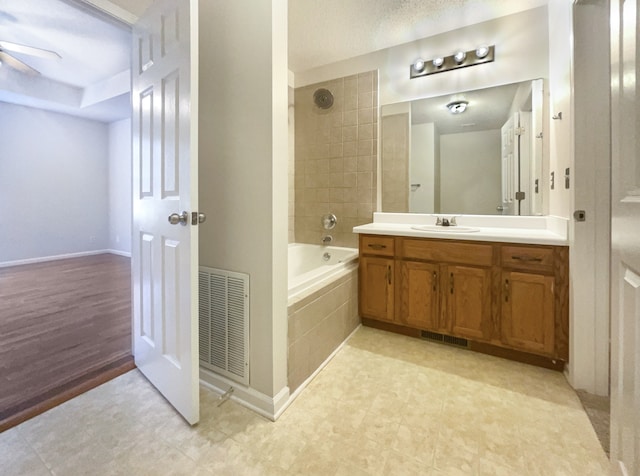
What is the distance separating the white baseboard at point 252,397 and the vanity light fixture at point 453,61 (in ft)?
8.88

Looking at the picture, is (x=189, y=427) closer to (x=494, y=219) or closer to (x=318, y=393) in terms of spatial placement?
(x=318, y=393)

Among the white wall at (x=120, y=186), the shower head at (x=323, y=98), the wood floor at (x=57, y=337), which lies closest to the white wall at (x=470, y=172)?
the shower head at (x=323, y=98)

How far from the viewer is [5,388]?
1.56m

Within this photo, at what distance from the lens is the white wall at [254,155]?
138cm

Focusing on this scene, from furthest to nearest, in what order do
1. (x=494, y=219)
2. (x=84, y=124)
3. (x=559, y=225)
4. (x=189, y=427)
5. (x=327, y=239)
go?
(x=84, y=124) < (x=327, y=239) < (x=494, y=219) < (x=559, y=225) < (x=189, y=427)

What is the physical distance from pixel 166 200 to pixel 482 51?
2586 millimetres

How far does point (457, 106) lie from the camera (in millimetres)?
2463

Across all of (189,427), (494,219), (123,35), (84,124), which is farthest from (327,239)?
(84,124)

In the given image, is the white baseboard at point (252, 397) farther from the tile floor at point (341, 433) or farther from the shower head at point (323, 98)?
the shower head at point (323, 98)

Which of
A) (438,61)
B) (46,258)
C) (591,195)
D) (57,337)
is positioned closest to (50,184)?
(46,258)

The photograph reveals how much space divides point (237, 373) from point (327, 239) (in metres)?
1.76

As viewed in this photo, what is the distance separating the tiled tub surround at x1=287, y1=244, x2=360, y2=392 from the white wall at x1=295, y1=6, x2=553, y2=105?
1.66m

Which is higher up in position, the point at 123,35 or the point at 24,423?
the point at 123,35

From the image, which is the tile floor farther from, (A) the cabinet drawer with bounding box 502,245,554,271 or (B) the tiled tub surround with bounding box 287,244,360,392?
(A) the cabinet drawer with bounding box 502,245,554,271
